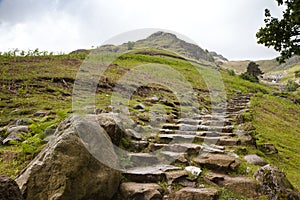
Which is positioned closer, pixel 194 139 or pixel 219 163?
pixel 219 163

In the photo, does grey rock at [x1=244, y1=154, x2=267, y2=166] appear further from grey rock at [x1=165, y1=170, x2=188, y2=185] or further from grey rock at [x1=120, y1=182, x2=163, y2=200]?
grey rock at [x1=120, y1=182, x2=163, y2=200]

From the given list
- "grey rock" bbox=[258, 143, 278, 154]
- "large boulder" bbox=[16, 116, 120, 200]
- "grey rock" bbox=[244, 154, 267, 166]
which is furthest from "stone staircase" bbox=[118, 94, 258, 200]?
"grey rock" bbox=[258, 143, 278, 154]

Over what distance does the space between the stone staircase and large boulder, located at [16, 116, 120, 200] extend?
0.63 meters

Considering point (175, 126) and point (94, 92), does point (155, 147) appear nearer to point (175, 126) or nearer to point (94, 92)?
point (175, 126)

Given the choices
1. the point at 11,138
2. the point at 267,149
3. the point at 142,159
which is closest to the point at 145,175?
the point at 142,159

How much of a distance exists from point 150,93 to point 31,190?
14.3 meters

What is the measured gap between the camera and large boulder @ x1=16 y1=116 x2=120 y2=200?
16.8 ft

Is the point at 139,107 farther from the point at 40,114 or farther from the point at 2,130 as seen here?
the point at 2,130

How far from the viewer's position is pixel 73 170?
5.29 m

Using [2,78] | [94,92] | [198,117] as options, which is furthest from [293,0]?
[2,78]

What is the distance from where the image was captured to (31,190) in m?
5.09

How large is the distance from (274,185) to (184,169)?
2210mm

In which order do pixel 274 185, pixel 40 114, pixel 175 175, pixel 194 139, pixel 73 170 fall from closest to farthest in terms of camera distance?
pixel 73 170 < pixel 274 185 < pixel 175 175 < pixel 194 139 < pixel 40 114

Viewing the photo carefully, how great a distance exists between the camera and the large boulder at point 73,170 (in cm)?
511
